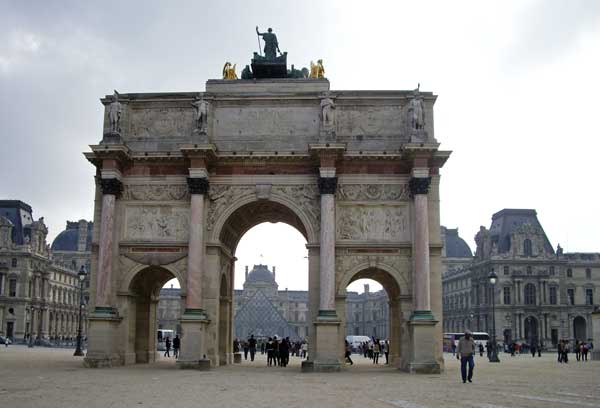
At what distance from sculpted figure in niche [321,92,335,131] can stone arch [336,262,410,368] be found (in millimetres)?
5602

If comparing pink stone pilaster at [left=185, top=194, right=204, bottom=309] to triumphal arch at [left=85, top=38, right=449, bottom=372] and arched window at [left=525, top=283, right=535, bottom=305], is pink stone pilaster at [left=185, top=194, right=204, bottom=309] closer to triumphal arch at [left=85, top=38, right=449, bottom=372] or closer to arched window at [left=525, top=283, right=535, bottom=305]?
triumphal arch at [left=85, top=38, right=449, bottom=372]

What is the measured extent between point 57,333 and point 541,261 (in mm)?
61940

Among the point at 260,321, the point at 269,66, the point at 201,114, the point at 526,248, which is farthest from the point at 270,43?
the point at 526,248

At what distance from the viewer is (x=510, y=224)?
290 ft

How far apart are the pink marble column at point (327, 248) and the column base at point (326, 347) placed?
0.30 m

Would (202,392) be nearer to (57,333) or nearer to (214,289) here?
(214,289)

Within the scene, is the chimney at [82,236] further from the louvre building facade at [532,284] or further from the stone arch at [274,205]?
the stone arch at [274,205]

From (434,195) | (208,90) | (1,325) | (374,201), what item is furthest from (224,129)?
(1,325)

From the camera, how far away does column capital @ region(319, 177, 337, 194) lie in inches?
1100

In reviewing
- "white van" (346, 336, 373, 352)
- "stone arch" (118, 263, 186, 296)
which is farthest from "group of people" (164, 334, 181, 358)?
"white van" (346, 336, 373, 352)

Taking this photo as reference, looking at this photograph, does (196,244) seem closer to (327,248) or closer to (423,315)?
(327,248)

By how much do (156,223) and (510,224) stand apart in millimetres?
67001

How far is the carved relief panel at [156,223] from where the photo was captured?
29000 mm

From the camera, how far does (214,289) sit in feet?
93.7
